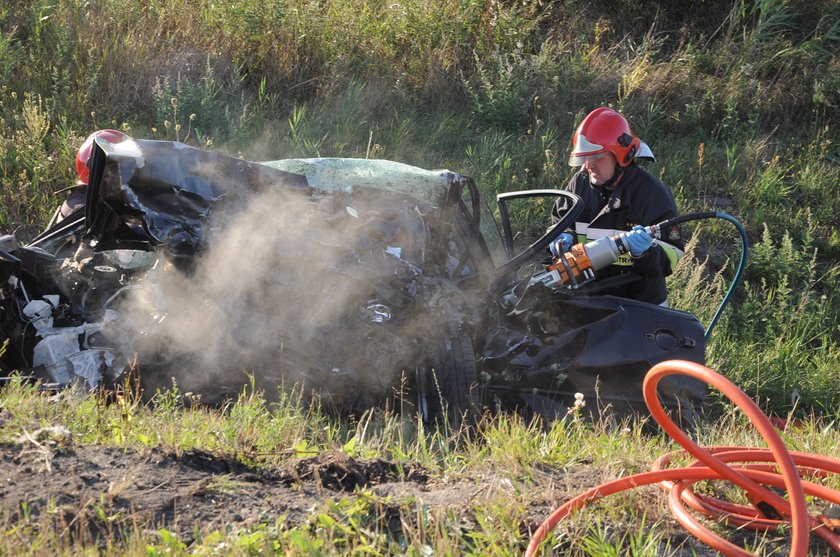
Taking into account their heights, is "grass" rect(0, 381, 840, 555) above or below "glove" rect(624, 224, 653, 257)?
below

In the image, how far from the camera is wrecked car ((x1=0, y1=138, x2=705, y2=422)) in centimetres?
444

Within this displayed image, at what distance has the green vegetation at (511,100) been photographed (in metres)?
7.50

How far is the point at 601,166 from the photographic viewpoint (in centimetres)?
558

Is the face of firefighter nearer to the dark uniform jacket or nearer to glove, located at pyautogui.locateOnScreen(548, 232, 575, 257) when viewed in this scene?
the dark uniform jacket

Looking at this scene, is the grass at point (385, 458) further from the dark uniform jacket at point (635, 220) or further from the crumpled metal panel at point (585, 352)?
the dark uniform jacket at point (635, 220)

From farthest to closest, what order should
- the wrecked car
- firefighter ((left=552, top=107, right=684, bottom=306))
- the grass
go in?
1. firefighter ((left=552, top=107, right=684, bottom=306))
2. the wrecked car
3. the grass

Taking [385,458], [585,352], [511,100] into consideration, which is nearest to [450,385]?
[585,352]

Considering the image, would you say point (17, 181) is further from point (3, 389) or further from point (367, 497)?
point (367, 497)

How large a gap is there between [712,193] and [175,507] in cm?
737

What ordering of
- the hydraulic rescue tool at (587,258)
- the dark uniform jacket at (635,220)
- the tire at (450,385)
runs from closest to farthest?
the tire at (450,385) < the hydraulic rescue tool at (587,258) < the dark uniform jacket at (635,220)

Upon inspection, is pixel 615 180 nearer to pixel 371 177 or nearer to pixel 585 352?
pixel 585 352

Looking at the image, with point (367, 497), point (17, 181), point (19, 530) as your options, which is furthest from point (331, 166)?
point (17, 181)

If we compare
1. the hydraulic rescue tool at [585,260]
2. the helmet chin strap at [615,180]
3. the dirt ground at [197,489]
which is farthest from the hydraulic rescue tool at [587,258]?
the dirt ground at [197,489]

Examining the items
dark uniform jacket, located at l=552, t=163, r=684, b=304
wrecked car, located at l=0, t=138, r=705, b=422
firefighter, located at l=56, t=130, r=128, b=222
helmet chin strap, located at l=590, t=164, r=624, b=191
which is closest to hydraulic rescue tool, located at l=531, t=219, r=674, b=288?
wrecked car, located at l=0, t=138, r=705, b=422
